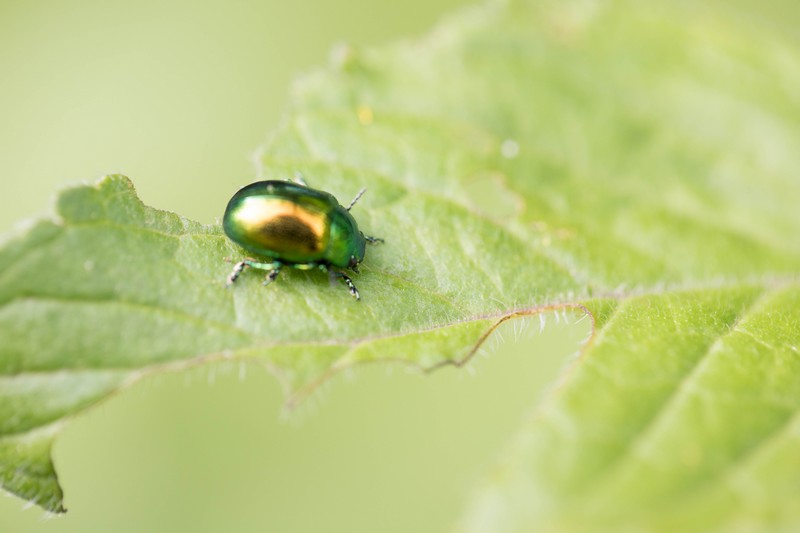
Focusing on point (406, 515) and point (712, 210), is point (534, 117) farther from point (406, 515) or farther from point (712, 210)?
point (406, 515)

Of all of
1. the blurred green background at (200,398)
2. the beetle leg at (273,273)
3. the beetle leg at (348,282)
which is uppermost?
the beetle leg at (348,282)

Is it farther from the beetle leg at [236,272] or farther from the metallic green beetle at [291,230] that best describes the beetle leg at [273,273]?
the beetle leg at [236,272]

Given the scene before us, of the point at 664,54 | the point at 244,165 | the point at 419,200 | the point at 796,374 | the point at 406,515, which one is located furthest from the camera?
the point at 244,165

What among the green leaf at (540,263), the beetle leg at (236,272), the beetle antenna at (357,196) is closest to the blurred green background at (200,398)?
the green leaf at (540,263)

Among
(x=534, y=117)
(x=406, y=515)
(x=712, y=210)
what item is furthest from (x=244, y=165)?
(x=712, y=210)

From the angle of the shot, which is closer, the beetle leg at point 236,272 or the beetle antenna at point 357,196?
the beetle leg at point 236,272

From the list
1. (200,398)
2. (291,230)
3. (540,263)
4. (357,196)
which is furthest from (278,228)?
(200,398)

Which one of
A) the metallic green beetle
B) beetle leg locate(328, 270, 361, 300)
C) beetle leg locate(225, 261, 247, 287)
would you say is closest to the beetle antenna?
the metallic green beetle
